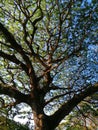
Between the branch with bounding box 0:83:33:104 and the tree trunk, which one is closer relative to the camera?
the tree trunk

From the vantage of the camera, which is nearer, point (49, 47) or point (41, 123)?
point (41, 123)

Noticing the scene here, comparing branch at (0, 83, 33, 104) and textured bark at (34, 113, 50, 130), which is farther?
branch at (0, 83, 33, 104)

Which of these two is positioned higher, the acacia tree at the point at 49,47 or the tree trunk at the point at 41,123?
the acacia tree at the point at 49,47

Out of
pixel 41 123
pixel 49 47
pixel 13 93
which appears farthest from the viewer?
pixel 49 47

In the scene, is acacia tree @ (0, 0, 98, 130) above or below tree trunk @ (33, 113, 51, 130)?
above

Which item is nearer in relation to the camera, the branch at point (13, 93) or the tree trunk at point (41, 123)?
the tree trunk at point (41, 123)

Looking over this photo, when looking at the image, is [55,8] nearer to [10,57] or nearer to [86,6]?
[86,6]

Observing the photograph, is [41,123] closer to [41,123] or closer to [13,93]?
[41,123]

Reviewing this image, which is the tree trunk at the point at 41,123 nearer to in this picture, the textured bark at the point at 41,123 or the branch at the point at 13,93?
the textured bark at the point at 41,123

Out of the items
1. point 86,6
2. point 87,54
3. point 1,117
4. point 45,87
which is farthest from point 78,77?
point 1,117

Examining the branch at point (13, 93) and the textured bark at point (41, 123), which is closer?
the textured bark at point (41, 123)

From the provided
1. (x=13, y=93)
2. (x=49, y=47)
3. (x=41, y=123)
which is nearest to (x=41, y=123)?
(x=41, y=123)

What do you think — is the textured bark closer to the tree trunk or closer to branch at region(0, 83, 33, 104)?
the tree trunk

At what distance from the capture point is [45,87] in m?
12.7
